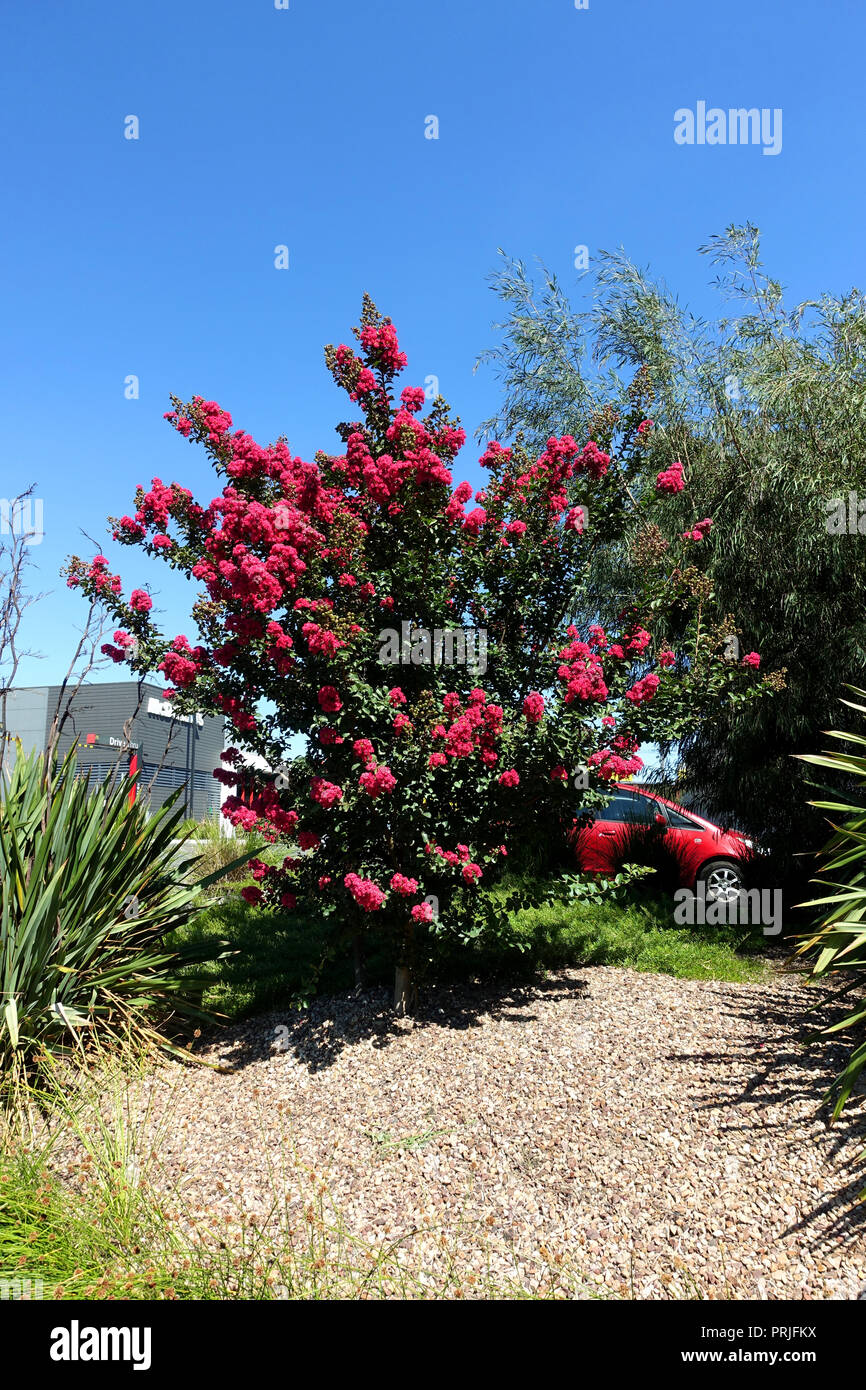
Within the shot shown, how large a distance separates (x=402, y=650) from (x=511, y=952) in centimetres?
275

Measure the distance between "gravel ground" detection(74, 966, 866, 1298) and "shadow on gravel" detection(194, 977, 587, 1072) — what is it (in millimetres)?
23

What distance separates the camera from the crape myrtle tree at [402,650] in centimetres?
465

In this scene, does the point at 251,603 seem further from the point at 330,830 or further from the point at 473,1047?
the point at 473,1047

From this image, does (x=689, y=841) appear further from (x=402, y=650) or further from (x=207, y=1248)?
(x=207, y=1248)

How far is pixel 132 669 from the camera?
18.0ft

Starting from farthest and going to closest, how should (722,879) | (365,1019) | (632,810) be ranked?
1. (632,810)
2. (722,879)
3. (365,1019)

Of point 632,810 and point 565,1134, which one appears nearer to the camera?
point 565,1134

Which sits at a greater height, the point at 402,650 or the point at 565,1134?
the point at 402,650

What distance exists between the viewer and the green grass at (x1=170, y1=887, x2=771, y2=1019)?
232 inches

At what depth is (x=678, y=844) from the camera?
29.9ft

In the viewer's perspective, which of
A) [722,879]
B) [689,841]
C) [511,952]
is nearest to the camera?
[511,952]

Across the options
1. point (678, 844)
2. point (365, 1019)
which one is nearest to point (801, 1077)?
point (365, 1019)

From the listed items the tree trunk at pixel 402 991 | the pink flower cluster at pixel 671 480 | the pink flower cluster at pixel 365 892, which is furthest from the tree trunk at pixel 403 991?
the pink flower cluster at pixel 671 480

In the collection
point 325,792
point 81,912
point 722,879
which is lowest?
point 722,879
